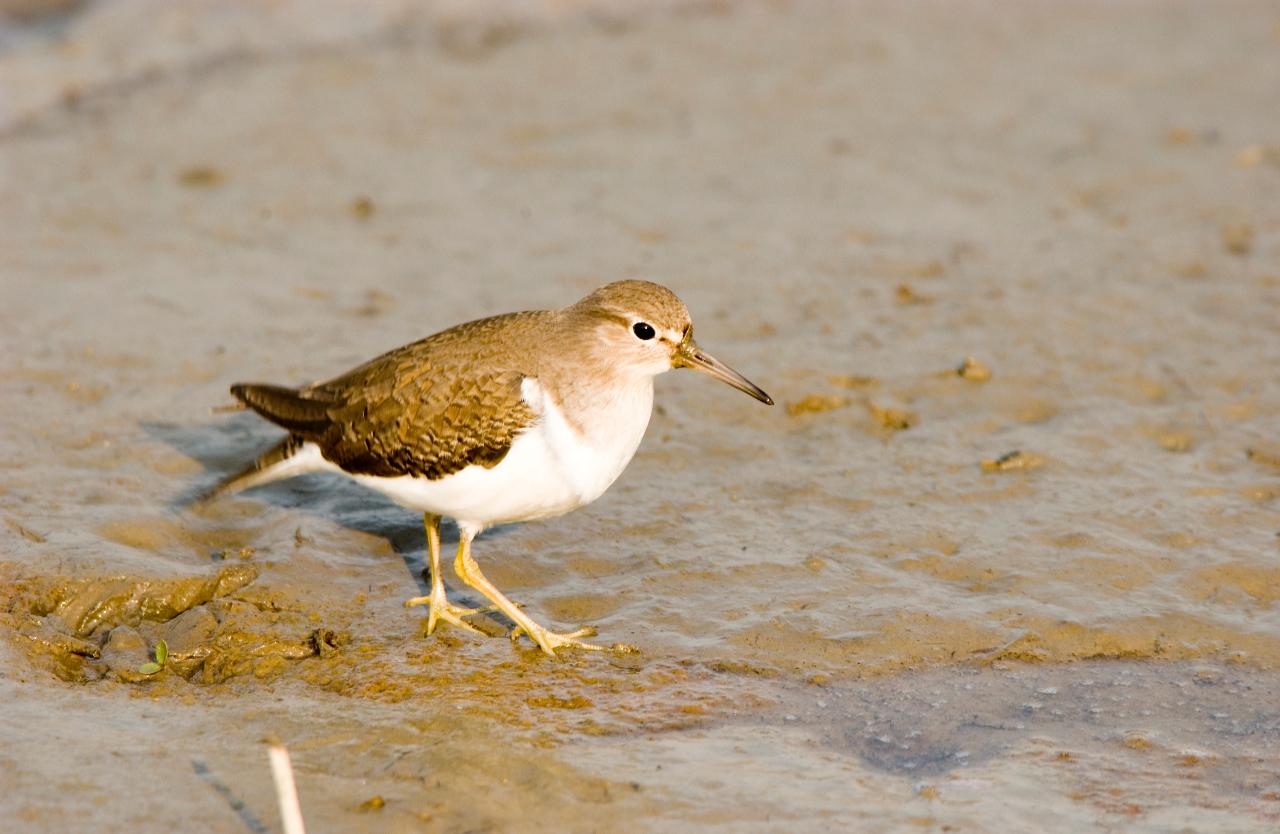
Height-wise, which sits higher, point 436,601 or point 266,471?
point 266,471

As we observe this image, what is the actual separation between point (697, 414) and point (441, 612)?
Result: 2587 mm

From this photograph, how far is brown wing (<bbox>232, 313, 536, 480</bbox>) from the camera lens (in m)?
6.97

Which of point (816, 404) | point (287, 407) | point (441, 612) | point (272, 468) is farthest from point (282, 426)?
point (816, 404)

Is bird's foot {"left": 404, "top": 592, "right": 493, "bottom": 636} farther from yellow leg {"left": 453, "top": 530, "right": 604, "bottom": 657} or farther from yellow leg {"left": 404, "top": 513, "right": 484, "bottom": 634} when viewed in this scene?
yellow leg {"left": 453, "top": 530, "right": 604, "bottom": 657}

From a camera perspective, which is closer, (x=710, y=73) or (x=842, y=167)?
(x=842, y=167)

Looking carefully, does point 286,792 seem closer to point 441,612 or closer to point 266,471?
point 441,612

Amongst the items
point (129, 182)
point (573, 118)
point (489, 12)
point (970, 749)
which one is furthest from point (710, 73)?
point (970, 749)

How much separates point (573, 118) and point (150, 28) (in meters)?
5.02

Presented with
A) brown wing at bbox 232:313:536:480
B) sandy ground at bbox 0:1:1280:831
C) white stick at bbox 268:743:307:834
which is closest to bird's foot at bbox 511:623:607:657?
sandy ground at bbox 0:1:1280:831

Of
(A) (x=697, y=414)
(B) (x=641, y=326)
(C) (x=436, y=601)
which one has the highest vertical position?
(B) (x=641, y=326)

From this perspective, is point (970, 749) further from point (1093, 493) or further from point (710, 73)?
point (710, 73)

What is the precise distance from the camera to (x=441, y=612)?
7.30m

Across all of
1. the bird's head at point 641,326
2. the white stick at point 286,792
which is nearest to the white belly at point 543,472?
the bird's head at point 641,326

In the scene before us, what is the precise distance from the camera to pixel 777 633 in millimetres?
7191
